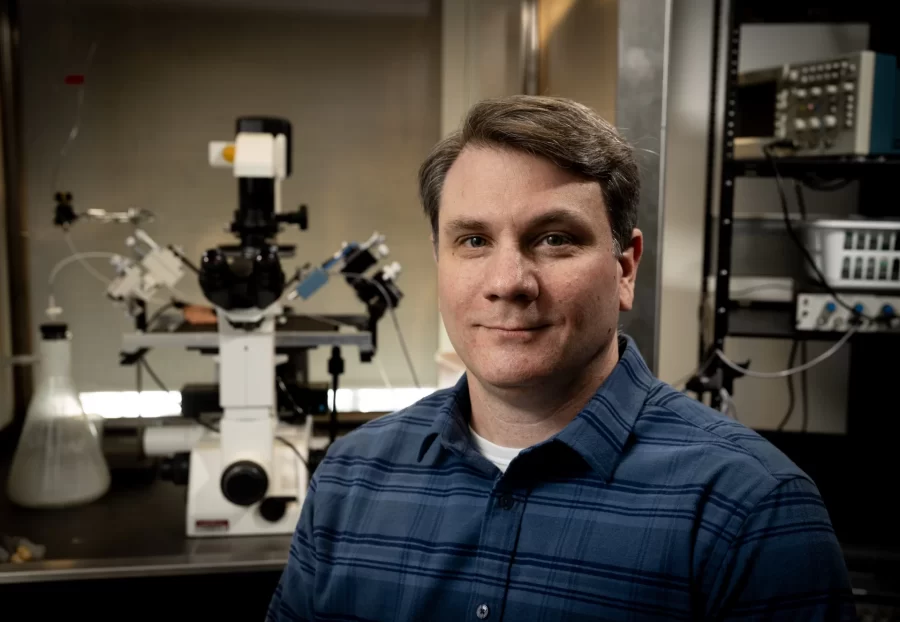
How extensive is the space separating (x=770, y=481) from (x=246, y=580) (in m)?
1.34

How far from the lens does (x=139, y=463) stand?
2.48m

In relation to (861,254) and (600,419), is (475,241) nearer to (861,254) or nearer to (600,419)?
(600,419)

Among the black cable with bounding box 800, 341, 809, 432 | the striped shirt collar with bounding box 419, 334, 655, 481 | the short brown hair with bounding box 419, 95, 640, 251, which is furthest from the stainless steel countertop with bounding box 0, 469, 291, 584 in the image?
the black cable with bounding box 800, 341, 809, 432

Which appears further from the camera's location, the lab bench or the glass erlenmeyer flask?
the glass erlenmeyer flask

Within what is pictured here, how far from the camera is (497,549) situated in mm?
903

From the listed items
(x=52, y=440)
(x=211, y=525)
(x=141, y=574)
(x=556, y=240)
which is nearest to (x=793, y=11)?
(x=556, y=240)

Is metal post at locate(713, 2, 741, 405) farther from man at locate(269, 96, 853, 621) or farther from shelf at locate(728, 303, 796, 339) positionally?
man at locate(269, 96, 853, 621)

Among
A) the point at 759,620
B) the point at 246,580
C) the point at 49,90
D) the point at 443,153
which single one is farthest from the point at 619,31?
the point at 49,90

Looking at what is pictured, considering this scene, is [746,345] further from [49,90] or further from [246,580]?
[49,90]

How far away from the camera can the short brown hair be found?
920mm

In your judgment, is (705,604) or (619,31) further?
(619,31)

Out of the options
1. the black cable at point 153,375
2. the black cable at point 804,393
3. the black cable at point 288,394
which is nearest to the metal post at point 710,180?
the black cable at point 804,393

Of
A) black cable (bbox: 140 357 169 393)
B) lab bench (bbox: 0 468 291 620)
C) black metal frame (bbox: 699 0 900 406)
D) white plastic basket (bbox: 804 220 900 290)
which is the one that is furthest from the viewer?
black cable (bbox: 140 357 169 393)

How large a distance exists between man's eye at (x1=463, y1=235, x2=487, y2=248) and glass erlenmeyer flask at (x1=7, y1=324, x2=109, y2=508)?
155 centimetres
